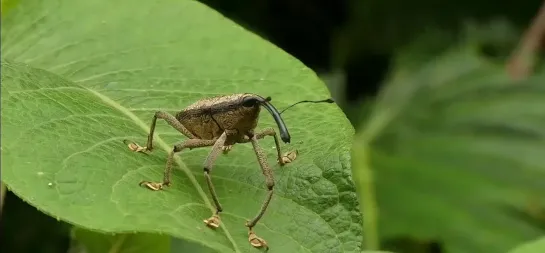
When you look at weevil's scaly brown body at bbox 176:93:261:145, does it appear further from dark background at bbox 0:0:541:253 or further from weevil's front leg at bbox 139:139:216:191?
dark background at bbox 0:0:541:253

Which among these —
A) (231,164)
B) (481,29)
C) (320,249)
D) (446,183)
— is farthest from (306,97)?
(481,29)

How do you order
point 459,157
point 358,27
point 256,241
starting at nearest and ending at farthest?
point 256,241 < point 459,157 < point 358,27

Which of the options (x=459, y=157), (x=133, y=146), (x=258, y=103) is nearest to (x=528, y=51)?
(x=459, y=157)

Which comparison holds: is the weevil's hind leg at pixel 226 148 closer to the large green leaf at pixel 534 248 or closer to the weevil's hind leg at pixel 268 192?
the weevil's hind leg at pixel 268 192

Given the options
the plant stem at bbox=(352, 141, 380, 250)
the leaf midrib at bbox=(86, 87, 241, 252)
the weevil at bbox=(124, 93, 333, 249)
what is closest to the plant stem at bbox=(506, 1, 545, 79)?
the plant stem at bbox=(352, 141, 380, 250)

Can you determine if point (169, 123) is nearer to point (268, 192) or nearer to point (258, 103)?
point (258, 103)

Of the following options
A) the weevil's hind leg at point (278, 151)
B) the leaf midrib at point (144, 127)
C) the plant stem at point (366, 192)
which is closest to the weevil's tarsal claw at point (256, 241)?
the leaf midrib at point (144, 127)
